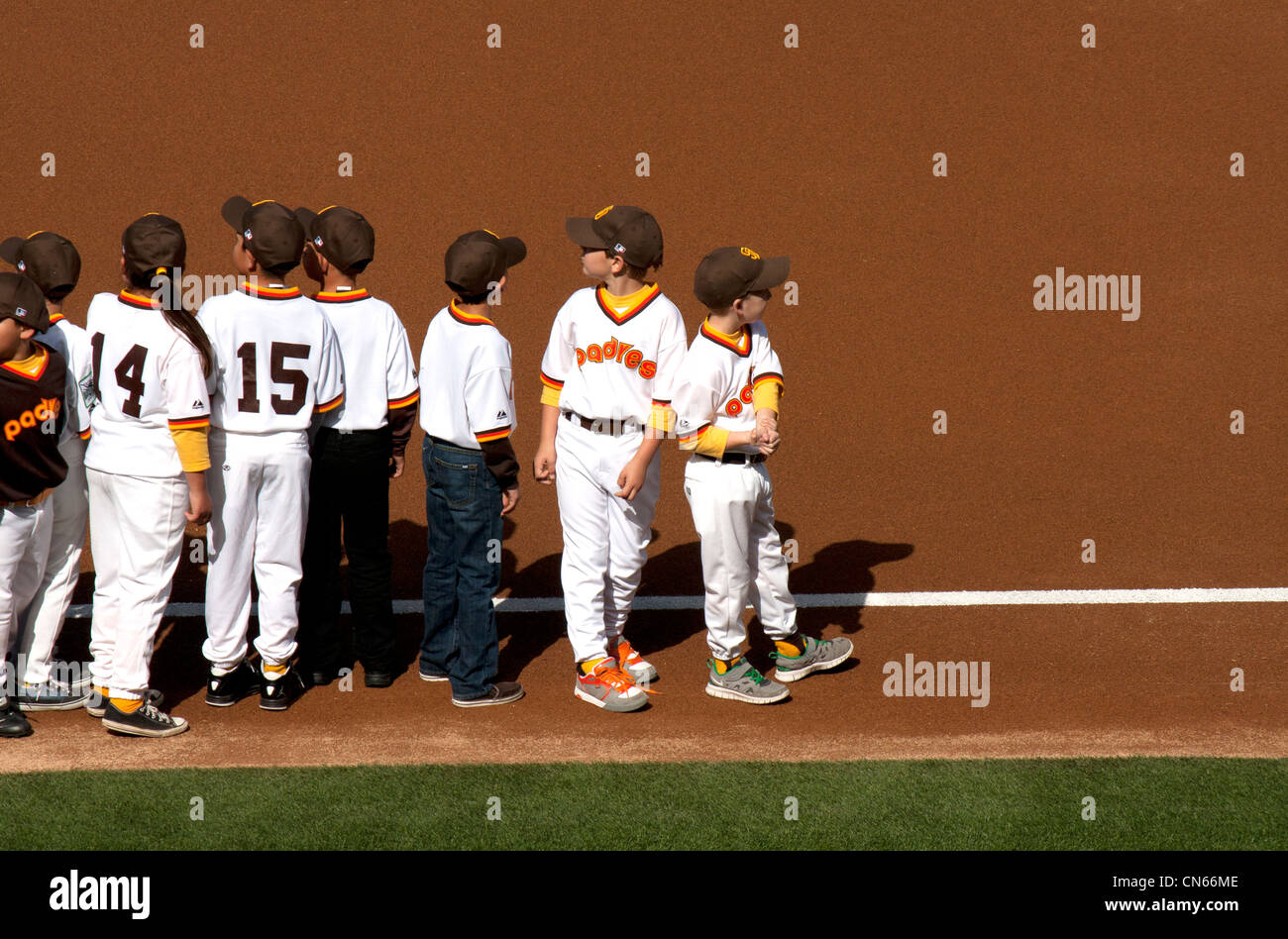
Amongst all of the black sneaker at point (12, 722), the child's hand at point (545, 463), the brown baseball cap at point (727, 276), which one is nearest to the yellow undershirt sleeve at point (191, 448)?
the black sneaker at point (12, 722)

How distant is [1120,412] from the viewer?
31.2 feet

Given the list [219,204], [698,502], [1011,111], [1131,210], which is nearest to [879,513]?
[698,502]

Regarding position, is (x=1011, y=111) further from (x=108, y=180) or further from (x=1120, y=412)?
(x=108, y=180)

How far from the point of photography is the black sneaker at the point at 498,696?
5.91 meters

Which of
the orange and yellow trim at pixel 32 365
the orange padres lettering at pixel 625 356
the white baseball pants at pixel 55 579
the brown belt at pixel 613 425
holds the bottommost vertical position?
the white baseball pants at pixel 55 579

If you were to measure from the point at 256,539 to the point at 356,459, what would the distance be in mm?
550

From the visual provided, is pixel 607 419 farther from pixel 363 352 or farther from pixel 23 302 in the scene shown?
pixel 23 302

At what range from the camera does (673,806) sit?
4938mm

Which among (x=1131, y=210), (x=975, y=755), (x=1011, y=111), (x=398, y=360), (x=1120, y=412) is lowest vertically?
(x=975, y=755)

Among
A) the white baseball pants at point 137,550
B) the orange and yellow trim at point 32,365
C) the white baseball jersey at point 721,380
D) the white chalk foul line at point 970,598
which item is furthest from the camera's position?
the white chalk foul line at point 970,598

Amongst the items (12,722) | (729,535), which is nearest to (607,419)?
(729,535)

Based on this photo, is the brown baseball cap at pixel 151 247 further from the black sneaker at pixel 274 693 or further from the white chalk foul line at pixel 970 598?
the white chalk foul line at pixel 970 598

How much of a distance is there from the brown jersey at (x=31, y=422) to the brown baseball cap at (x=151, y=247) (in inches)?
19.0

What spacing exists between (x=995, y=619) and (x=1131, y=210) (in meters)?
5.83
